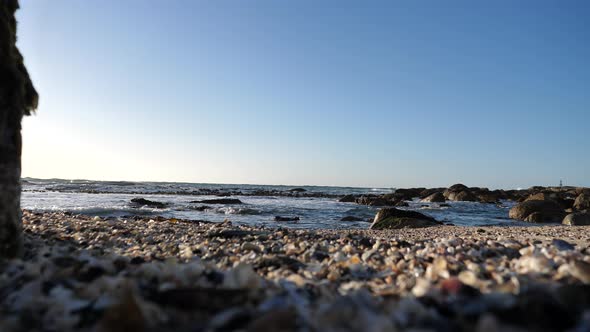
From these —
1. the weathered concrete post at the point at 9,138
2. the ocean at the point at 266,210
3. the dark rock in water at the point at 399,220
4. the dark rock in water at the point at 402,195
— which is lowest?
the ocean at the point at 266,210

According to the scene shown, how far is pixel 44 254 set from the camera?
3.24 metres

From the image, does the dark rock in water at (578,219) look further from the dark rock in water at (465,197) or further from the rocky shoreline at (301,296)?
the dark rock in water at (465,197)

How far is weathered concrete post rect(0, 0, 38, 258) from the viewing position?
9.65 feet

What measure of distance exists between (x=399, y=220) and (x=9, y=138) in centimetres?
1172

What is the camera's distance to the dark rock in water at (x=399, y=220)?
12.6 meters

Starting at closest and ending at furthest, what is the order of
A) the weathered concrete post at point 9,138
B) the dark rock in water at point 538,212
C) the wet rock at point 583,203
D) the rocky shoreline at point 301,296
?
the rocky shoreline at point 301,296 → the weathered concrete post at point 9,138 → the dark rock in water at point 538,212 → the wet rock at point 583,203

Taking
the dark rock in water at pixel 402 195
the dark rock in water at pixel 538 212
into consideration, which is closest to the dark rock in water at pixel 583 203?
the dark rock in water at pixel 538 212

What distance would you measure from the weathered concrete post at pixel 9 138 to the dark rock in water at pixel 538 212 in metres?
19.0

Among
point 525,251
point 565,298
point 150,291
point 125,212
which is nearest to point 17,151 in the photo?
point 150,291

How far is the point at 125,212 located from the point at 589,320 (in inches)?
667

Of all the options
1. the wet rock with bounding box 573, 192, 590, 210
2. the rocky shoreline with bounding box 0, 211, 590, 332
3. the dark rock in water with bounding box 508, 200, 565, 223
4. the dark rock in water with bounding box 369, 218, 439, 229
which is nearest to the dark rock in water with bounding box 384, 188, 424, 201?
the wet rock with bounding box 573, 192, 590, 210

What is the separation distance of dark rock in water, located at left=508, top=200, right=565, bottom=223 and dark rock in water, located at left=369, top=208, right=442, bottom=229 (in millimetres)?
6884

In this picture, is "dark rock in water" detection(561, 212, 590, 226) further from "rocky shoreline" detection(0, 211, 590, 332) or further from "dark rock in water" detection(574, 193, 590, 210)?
"rocky shoreline" detection(0, 211, 590, 332)

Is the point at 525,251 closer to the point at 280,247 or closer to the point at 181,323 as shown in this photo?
the point at 280,247
